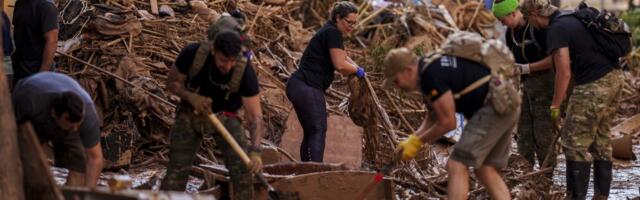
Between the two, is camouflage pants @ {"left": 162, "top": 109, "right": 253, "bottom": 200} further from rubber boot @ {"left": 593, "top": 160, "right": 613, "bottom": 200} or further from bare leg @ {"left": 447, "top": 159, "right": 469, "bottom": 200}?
rubber boot @ {"left": 593, "top": 160, "right": 613, "bottom": 200}

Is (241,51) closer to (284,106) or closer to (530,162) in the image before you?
(530,162)

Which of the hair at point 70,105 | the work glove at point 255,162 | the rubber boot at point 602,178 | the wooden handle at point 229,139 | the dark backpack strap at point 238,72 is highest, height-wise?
the dark backpack strap at point 238,72

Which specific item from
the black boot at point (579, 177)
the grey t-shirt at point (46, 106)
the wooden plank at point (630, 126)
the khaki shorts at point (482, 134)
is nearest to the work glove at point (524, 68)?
the black boot at point (579, 177)

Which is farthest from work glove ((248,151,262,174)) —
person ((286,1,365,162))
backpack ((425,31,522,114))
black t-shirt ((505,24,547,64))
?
black t-shirt ((505,24,547,64))

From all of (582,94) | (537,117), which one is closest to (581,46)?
(582,94)

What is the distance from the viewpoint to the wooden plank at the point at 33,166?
730 centimetres

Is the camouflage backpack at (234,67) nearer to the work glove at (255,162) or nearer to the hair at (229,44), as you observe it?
the hair at (229,44)

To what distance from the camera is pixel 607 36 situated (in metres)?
9.64

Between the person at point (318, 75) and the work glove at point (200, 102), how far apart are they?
7.63 ft

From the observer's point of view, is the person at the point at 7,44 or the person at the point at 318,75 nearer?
the person at the point at 7,44

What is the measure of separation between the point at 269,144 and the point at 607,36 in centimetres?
365

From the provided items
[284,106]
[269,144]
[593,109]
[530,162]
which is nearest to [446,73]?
[593,109]

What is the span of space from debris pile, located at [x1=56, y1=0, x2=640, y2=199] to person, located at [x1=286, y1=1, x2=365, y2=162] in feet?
1.48

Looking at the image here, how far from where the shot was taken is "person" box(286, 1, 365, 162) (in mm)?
10133
